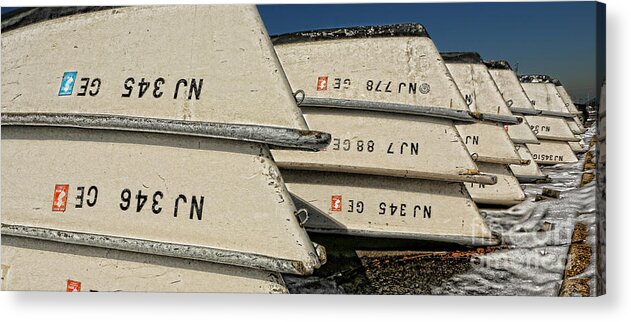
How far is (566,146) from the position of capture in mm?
5457

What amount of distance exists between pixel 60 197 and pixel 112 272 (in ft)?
1.41

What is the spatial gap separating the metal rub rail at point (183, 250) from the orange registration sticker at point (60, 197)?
107 millimetres

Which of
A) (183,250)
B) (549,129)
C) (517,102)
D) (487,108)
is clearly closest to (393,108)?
→ (183,250)

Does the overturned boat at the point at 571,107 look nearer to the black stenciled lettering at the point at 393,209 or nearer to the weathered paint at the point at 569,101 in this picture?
the weathered paint at the point at 569,101

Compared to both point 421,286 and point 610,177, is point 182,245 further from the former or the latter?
point 610,177

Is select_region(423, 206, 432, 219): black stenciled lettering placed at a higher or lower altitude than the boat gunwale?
lower

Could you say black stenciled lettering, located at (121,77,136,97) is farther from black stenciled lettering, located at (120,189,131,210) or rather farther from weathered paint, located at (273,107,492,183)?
weathered paint, located at (273,107,492,183)

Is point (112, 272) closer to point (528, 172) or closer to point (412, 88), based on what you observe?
point (412, 88)

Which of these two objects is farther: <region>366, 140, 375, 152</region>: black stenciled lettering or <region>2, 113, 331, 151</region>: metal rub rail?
<region>366, 140, 375, 152</region>: black stenciled lettering

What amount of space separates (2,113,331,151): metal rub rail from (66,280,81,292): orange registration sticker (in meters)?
0.77

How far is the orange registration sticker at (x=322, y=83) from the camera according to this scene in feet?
13.3

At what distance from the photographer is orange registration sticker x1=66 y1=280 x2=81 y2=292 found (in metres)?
2.85

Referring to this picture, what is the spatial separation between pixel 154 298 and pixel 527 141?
4894 mm

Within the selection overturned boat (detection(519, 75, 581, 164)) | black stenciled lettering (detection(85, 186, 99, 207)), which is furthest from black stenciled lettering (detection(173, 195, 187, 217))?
overturned boat (detection(519, 75, 581, 164))
